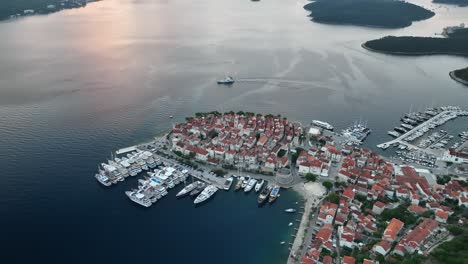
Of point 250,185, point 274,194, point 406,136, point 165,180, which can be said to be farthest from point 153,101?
point 406,136

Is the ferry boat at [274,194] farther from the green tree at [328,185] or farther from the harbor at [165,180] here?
the green tree at [328,185]

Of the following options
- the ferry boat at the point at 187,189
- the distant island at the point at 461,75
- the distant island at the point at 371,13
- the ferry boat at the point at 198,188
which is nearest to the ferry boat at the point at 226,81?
the ferry boat at the point at 198,188

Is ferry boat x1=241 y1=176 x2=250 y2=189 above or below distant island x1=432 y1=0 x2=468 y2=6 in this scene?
below

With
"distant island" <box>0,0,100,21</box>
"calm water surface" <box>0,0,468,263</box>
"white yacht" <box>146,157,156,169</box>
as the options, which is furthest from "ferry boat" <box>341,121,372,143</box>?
"distant island" <box>0,0,100,21</box>

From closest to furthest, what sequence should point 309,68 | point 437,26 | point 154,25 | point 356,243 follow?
1. point 356,243
2. point 309,68
3. point 437,26
4. point 154,25

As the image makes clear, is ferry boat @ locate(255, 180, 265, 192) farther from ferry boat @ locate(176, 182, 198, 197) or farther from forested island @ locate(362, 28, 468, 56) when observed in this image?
forested island @ locate(362, 28, 468, 56)

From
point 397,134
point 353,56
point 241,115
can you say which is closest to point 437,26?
point 353,56

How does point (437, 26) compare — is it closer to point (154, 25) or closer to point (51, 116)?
point (154, 25)

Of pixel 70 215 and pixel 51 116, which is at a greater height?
pixel 51 116
